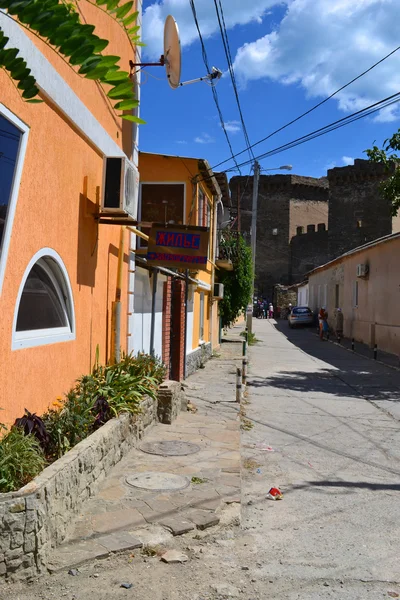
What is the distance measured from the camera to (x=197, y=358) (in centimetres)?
1609

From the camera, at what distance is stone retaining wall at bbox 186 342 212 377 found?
14680 millimetres

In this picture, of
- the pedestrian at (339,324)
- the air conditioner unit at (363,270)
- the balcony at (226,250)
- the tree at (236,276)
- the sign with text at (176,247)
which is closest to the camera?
the sign with text at (176,247)

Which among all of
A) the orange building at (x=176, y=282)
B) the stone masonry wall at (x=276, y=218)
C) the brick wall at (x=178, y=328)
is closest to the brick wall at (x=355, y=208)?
the stone masonry wall at (x=276, y=218)

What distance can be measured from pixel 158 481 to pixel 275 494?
1144 millimetres

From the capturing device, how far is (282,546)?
452 cm

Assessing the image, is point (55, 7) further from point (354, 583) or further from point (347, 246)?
point (347, 246)

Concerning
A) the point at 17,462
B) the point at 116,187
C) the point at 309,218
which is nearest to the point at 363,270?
the point at 116,187

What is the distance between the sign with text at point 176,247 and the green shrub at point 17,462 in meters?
5.69

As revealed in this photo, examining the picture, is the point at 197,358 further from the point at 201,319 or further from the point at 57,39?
the point at 57,39

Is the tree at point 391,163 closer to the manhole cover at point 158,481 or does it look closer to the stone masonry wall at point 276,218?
the manhole cover at point 158,481

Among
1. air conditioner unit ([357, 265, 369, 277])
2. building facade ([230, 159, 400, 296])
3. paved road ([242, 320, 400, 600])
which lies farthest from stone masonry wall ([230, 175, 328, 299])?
paved road ([242, 320, 400, 600])

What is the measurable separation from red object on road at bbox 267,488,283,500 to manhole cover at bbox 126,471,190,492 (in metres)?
0.81

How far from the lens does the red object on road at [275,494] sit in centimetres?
569

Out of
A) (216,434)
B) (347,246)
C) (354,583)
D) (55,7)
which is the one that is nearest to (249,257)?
(216,434)
